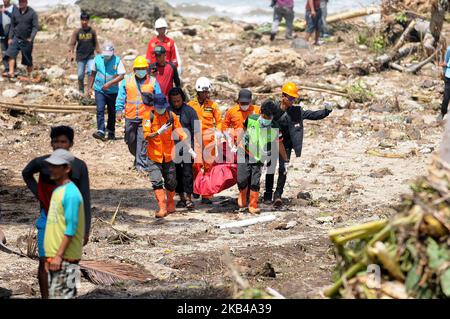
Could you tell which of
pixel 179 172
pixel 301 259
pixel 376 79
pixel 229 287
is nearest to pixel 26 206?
pixel 179 172

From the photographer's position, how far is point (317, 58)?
18.5 meters

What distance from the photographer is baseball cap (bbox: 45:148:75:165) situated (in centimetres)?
625

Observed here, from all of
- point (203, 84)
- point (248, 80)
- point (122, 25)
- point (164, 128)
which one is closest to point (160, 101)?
point (164, 128)

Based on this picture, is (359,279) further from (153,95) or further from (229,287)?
(153,95)

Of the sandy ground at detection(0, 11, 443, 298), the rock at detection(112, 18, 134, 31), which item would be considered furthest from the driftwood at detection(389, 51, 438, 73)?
the rock at detection(112, 18, 134, 31)

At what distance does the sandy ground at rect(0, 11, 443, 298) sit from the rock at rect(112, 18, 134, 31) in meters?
5.47

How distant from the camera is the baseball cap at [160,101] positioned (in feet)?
34.3

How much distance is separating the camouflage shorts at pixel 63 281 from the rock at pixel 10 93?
10548 mm

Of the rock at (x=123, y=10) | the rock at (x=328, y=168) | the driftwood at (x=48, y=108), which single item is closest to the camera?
the rock at (x=328, y=168)

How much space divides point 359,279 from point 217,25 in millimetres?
18248

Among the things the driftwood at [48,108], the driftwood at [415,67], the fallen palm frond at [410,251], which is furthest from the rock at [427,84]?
the fallen palm frond at [410,251]

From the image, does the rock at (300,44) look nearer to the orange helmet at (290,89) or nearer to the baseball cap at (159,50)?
the baseball cap at (159,50)

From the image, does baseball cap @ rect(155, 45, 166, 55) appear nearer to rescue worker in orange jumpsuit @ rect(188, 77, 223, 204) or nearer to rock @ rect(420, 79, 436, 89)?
rescue worker in orange jumpsuit @ rect(188, 77, 223, 204)

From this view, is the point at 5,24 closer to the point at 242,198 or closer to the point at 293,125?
the point at 242,198
